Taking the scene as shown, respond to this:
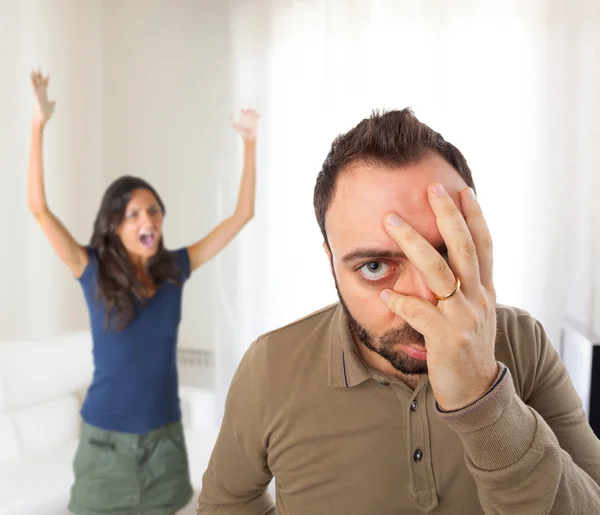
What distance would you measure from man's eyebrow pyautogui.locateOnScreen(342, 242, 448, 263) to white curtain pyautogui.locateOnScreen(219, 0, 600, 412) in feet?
2.15

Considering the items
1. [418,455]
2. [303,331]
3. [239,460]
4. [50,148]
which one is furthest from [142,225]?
[418,455]

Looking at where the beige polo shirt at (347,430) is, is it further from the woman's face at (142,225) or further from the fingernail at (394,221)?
the woman's face at (142,225)

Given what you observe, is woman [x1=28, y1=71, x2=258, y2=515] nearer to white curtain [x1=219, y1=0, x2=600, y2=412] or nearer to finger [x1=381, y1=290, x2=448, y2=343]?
white curtain [x1=219, y1=0, x2=600, y2=412]

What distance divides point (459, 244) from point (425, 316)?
10cm

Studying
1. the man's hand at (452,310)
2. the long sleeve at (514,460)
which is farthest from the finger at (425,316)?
the long sleeve at (514,460)

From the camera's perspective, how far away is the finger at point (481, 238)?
30.6 inches

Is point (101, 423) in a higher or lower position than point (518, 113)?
lower

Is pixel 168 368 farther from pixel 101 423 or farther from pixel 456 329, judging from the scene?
pixel 456 329

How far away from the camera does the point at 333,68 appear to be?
155 centimetres

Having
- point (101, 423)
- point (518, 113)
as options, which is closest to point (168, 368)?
point (101, 423)

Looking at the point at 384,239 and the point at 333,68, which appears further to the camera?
the point at 333,68

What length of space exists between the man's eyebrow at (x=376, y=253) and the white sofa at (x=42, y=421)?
2.69 feet

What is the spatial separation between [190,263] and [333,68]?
0.63m

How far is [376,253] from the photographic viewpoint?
90 centimetres
